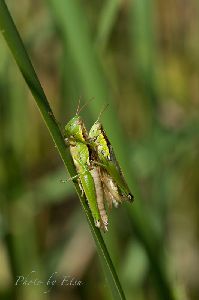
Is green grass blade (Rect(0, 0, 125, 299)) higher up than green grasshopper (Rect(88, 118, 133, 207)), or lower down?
lower down

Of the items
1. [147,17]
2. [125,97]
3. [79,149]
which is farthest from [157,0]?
[79,149]

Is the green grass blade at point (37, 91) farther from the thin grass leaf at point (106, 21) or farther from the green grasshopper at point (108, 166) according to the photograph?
the thin grass leaf at point (106, 21)

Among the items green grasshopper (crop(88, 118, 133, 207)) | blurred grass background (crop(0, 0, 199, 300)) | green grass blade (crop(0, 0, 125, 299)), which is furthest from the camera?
green grasshopper (crop(88, 118, 133, 207))

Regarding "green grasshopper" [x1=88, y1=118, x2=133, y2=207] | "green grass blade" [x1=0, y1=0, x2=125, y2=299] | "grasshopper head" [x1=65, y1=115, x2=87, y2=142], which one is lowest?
"green grass blade" [x1=0, y1=0, x2=125, y2=299]

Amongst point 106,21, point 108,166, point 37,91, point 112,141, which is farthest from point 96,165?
point 37,91

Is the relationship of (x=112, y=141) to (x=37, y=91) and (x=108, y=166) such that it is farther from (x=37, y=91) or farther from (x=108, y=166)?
(x=37, y=91)

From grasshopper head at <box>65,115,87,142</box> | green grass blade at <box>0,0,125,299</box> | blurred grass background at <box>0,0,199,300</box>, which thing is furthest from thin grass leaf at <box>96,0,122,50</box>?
green grass blade at <box>0,0,125,299</box>

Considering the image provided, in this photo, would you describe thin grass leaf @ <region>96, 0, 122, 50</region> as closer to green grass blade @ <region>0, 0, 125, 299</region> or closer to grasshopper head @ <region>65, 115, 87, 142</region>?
grasshopper head @ <region>65, 115, 87, 142</region>
